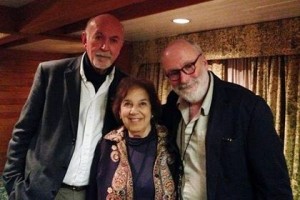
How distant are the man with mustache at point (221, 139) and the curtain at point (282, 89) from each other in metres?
1.74

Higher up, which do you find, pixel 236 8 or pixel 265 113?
pixel 236 8

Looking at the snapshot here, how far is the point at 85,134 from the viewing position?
5.51 feet

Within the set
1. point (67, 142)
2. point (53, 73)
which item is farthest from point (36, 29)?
point (67, 142)

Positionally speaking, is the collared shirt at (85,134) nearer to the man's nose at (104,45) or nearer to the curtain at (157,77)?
the man's nose at (104,45)

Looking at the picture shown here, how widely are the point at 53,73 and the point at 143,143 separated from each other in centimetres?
55

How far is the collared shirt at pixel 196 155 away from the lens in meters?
1.51

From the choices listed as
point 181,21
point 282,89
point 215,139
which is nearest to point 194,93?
point 215,139

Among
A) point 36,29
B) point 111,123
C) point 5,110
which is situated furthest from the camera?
point 5,110

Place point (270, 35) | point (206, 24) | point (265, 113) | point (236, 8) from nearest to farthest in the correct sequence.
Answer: point (265, 113) < point (236, 8) < point (270, 35) < point (206, 24)

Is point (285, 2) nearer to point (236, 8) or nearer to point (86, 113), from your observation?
point (236, 8)

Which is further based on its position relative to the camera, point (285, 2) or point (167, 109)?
point (285, 2)

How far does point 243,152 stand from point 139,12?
4.78 feet

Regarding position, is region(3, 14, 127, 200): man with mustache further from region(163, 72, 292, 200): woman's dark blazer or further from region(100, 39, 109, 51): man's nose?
region(163, 72, 292, 200): woman's dark blazer

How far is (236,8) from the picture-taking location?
2627mm
